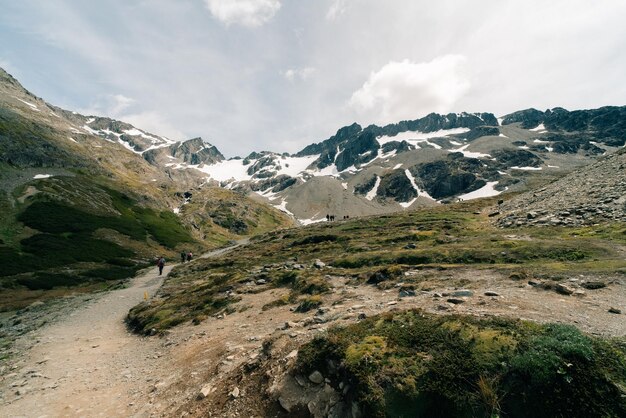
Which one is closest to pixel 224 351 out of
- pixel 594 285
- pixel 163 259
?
pixel 594 285

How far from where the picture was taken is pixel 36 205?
340ft

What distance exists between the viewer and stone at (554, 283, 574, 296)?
16.5m

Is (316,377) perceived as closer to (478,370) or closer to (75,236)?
(478,370)

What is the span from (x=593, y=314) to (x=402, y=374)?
9596 mm

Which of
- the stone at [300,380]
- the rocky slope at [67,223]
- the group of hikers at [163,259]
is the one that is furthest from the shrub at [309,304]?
the group of hikers at [163,259]

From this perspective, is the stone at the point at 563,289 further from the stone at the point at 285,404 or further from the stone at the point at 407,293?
the stone at the point at 285,404

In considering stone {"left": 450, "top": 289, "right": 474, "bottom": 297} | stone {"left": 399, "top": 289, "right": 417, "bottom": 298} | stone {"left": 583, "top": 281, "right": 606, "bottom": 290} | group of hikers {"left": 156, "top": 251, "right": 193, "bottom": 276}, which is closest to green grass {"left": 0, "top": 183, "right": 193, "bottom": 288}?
group of hikers {"left": 156, "top": 251, "right": 193, "bottom": 276}

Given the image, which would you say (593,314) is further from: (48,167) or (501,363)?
(48,167)

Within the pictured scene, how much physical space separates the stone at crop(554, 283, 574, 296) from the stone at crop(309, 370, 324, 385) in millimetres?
13749

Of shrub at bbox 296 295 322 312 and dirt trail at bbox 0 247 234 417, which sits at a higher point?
shrub at bbox 296 295 322 312

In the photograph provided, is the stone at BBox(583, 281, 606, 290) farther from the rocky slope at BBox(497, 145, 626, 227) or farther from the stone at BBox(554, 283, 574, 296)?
the rocky slope at BBox(497, 145, 626, 227)

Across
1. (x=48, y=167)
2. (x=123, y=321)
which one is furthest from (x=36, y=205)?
(x=123, y=321)

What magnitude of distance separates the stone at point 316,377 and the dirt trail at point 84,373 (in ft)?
25.0

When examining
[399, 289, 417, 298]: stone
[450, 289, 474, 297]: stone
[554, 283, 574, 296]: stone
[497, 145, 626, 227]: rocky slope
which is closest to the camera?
[554, 283, 574, 296]: stone
